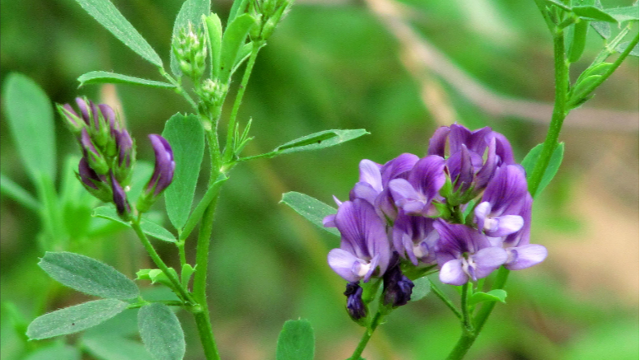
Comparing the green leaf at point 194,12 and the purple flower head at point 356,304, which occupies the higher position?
the green leaf at point 194,12

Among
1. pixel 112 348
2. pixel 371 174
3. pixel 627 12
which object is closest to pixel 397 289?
Result: pixel 371 174

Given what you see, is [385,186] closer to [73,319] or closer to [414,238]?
[414,238]

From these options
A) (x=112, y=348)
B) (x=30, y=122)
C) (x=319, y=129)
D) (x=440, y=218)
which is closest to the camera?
(x=440, y=218)

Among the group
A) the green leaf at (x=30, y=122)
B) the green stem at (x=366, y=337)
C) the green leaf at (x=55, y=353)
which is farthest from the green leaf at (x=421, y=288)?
the green leaf at (x=30, y=122)

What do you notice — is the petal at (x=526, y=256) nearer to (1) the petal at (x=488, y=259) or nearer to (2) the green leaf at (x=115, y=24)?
(1) the petal at (x=488, y=259)

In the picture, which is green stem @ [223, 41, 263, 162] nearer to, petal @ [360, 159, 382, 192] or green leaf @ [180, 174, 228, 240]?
green leaf @ [180, 174, 228, 240]

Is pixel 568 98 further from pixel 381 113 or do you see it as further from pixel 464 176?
pixel 381 113

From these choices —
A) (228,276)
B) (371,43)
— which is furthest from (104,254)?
(371,43)
